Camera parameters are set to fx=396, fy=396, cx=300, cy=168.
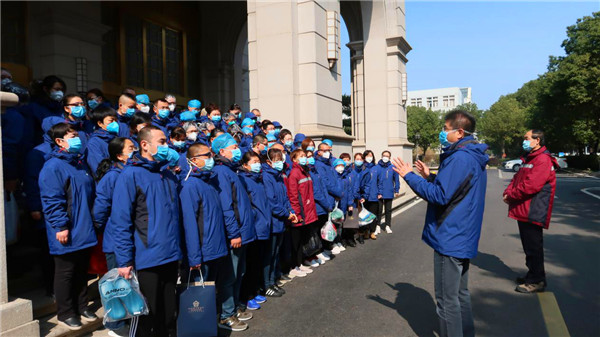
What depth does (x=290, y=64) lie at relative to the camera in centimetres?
948

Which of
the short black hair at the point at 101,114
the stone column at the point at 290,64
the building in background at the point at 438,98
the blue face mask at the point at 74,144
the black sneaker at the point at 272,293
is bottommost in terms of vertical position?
the black sneaker at the point at 272,293

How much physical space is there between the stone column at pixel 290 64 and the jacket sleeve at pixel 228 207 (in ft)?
17.0

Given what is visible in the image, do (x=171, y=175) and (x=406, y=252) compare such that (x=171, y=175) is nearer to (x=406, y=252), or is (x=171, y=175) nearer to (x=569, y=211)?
(x=406, y=252)

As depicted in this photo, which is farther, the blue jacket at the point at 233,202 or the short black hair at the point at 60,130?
the blue jacket at the point at 233,202

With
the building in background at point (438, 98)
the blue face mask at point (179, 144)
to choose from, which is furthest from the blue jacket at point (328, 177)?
the building in background at point (438, 98)

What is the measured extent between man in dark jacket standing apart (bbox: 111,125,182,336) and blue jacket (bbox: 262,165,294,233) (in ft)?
5.80

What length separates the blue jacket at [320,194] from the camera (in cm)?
652

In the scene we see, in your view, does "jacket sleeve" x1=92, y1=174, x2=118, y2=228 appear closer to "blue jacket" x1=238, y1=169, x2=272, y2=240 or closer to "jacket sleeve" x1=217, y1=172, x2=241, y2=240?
"jacket sleeve" x1=217, y1=172, x2=241, y2=240

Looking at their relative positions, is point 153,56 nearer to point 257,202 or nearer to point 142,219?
point 257,202

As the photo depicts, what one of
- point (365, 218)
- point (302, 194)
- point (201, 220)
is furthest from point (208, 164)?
point (365, 218)

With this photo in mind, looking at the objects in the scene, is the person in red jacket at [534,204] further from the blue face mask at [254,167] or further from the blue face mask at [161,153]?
the blue face mask at [161,153]

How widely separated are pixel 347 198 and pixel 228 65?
10516 mm

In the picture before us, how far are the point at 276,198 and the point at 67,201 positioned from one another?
7.81ft

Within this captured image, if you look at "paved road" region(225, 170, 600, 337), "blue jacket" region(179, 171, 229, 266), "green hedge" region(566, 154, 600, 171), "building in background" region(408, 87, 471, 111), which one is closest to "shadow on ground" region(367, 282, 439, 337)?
"paved road" region(225, 170, 600, 337)
